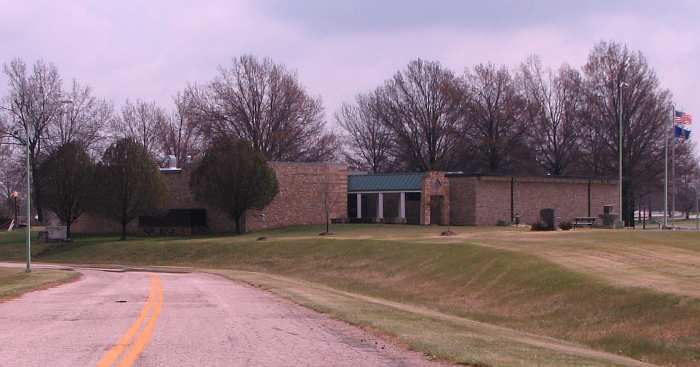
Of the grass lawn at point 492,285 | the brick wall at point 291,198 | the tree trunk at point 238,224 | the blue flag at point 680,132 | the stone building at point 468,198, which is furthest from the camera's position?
the brick wall at point 291,198

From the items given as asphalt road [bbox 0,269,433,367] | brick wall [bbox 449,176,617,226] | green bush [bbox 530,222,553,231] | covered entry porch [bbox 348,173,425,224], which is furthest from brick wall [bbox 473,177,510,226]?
asphalt road [bbox 0,269,433,367]

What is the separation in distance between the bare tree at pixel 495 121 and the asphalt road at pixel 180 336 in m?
60.1

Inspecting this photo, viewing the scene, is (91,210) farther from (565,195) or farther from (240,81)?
(565,195)

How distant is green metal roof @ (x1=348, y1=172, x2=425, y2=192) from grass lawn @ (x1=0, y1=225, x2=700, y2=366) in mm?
11101

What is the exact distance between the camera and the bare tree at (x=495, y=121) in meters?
75.6

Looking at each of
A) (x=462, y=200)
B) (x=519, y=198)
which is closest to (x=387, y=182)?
(x=462, y=200)

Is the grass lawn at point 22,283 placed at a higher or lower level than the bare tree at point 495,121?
lower

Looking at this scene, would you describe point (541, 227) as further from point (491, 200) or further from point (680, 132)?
point (491, 200)

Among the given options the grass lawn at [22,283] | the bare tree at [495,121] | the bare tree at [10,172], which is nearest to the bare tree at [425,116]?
the bare tree at [495,121]

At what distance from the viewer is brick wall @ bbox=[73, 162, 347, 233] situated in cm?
6172

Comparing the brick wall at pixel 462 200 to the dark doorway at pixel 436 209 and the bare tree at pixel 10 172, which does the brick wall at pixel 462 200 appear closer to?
the dark doorway at pixel 436 209

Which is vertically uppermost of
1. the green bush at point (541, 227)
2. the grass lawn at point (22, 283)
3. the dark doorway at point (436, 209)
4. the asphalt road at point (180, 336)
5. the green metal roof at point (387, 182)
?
the green metal roof at point (387, 182)

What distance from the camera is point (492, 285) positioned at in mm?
25844

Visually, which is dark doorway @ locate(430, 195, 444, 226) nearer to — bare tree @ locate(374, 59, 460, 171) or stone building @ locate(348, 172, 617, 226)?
stone building @ locate(348, 172, 617, 226)
